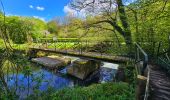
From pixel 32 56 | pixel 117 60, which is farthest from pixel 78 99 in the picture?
pixel 32 56

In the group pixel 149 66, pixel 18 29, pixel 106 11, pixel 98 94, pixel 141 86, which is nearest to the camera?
pixel 141 86

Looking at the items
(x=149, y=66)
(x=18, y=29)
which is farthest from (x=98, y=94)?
(x=18, y=29)

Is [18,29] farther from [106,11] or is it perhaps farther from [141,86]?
[106,11]

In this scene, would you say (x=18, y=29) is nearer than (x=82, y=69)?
Yes

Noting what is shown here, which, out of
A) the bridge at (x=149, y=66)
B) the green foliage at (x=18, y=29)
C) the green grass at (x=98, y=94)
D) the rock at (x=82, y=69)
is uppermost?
the green foliage at (x=18, y=29)

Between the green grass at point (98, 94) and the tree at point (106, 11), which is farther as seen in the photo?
the tree at point (106, 11)

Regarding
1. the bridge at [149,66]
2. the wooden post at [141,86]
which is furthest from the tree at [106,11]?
the wooden post at [141,86]

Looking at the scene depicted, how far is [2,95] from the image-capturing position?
574cm

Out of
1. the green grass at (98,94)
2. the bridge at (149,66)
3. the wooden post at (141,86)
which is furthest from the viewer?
the green grass at (98,94)

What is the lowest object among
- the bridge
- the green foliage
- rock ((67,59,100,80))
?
rock ((67,59,100,80))

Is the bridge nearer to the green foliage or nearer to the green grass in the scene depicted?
the green grass

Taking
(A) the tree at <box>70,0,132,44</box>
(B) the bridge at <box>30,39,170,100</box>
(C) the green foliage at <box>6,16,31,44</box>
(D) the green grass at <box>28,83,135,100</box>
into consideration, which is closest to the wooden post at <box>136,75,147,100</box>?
(B) the bridge at <box>30,39,170,100</box>

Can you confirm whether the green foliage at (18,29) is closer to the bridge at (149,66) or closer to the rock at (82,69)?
the bridge at (149,66)

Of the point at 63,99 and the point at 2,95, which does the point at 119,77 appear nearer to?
the point at 63,99
